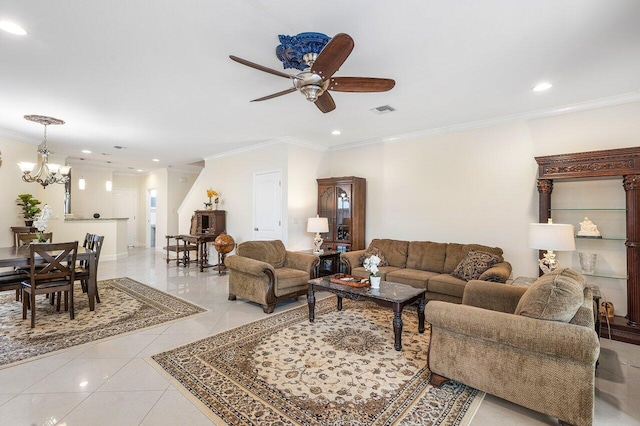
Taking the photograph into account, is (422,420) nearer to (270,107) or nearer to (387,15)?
(387,15)

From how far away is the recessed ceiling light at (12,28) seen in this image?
2.31 m

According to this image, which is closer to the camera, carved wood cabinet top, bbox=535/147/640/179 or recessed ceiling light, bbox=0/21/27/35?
recessed ceiling light, bbox=0/21/27/35

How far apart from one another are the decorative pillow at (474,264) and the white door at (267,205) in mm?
3216

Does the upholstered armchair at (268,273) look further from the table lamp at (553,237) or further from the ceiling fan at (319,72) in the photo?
the table lamp at (553,237)

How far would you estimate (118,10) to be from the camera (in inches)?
84.7

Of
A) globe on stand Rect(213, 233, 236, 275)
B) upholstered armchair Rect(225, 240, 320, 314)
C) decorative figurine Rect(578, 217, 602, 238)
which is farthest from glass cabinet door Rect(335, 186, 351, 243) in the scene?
decorative figurine Rect(578, 217, 602, 238)

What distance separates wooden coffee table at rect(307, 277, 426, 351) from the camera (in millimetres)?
2934

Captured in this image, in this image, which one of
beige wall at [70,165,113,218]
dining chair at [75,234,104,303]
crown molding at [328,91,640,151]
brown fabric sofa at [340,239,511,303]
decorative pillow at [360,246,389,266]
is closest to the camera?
crown molding at [328,91,640,151]

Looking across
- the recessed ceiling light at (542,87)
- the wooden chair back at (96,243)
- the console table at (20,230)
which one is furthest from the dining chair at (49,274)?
the recessed ceiling light at (542,87)

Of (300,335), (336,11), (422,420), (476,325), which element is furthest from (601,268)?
(336,11)

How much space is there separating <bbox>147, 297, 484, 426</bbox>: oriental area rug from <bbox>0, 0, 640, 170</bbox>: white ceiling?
2688 millimetres

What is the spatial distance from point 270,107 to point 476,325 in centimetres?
343

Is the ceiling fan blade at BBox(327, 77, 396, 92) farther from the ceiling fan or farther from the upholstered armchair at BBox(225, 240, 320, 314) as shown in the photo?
the upholstered armchair at BBox(225, 240, 320, 314)

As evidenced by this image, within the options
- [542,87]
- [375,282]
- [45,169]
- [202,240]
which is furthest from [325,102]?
[45,169]
